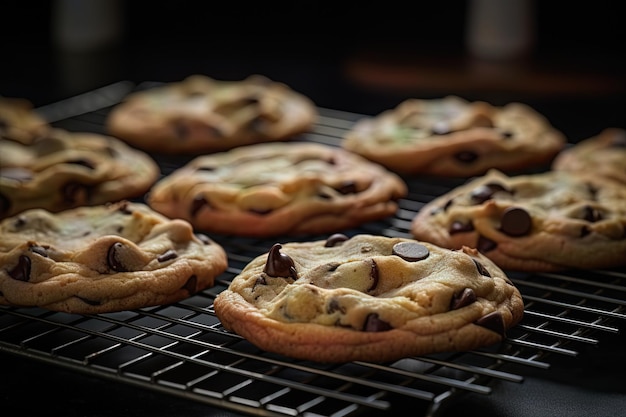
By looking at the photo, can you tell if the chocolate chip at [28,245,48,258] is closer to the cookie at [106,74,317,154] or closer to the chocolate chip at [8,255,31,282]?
the chocolate chip at [8,255,31,282]

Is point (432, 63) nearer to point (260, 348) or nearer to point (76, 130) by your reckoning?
point (76, 130)

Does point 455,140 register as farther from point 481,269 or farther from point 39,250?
point 39,250

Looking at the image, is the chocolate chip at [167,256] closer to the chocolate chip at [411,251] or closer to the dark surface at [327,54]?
the chocolate chip at [411,251]

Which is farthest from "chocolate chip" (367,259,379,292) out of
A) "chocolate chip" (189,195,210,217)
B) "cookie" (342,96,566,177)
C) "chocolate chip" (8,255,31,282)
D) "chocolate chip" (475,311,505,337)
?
"cookie" (342,96,566,177)

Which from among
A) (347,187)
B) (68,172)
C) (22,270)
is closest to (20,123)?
(68,172)

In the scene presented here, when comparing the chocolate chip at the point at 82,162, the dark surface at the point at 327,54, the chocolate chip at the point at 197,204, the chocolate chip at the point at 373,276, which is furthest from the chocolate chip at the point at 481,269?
the dark surface at the point at 327,54

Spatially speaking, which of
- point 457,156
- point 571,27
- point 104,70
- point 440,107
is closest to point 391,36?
point 571,27
